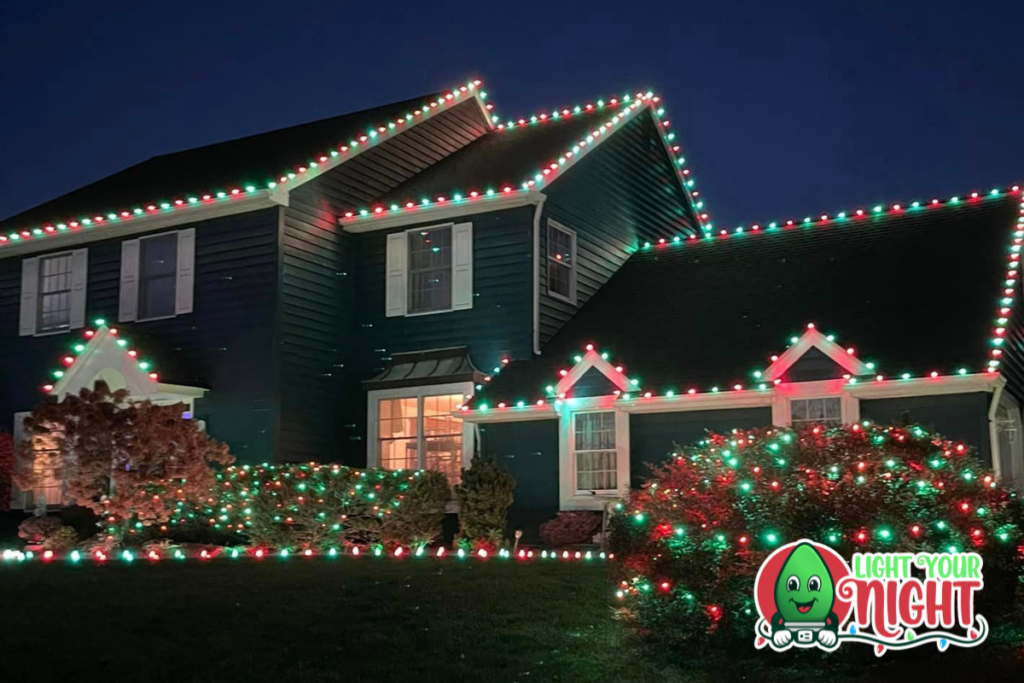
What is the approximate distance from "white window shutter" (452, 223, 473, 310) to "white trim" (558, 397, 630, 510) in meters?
2.91

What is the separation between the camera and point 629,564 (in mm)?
9500

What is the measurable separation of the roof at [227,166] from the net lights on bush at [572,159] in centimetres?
131

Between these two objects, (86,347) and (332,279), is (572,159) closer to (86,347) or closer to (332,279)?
(332,279)

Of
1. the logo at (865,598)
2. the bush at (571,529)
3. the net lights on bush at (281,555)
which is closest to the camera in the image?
the logo at (865,598)

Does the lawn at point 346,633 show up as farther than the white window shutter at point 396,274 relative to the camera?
No

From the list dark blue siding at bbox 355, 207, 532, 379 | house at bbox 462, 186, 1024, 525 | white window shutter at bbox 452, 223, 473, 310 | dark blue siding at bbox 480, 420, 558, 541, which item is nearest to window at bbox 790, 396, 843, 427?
house at bbox 462, 186, 1024, 525

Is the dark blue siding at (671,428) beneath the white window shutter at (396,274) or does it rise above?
beneath

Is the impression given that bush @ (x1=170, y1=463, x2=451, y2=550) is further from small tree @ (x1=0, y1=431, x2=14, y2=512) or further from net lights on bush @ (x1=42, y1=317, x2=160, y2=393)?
small tree @ (x1=0, y1=431, x2=14, y2=512)

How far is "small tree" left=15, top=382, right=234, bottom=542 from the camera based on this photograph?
51.9 ft

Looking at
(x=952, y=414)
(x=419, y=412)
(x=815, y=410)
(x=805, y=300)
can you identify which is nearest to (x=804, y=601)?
(x=952, y=414)

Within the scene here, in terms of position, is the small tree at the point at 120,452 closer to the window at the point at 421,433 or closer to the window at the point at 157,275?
the window at the point at 421,433

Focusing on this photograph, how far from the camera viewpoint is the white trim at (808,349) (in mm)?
16891

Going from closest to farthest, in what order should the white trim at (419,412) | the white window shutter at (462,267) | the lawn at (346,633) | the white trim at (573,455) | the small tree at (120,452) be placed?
the lawn at (346,633)
the small tree at (120,452)
the white trim at (573,455)
the white trim at (419,412)
the white window shutter at (462,267)

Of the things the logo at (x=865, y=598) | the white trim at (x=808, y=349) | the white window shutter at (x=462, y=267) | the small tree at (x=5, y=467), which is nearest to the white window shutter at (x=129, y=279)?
the small tree at (x=5, y=467)
